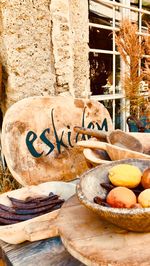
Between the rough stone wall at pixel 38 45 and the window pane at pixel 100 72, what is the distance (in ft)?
1.17

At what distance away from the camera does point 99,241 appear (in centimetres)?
60

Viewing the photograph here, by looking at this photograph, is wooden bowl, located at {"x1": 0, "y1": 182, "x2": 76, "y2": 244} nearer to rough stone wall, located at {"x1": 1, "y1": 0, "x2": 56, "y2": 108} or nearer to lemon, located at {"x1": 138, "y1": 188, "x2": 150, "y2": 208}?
lemon, located at {"x1": 138, "y1": 188, "x2": 150, "y2": 208}

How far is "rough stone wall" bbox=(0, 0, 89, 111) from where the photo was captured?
1.38 metres

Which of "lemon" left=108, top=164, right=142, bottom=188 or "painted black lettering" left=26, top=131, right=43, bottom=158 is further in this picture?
"painted black lettering" left=26, top=131, right=43, bottom=158

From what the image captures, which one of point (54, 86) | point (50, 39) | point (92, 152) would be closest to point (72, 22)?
point (50, 39)

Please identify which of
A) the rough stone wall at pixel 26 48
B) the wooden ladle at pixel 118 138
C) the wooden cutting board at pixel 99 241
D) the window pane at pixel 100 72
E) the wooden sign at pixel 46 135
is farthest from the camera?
the window pane at pixel 100 72

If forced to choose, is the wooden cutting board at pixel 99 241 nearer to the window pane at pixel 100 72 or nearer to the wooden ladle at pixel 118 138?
the wooden ladle at pixel 118 138

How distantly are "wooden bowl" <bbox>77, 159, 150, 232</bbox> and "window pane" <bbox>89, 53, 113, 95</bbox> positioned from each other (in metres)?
1.38

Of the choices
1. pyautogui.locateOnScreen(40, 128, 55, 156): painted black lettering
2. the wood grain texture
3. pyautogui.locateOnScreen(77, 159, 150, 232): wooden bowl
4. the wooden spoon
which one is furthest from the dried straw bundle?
pyautogui.locateOnScreen(77, 159, 150, 232): wooden bowl

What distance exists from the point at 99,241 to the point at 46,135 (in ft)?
2.50

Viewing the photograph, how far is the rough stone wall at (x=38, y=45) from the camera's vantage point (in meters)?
1.38

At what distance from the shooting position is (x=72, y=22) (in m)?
1.67

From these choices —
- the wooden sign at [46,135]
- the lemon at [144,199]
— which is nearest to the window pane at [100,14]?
the wooden sign at [46,135]

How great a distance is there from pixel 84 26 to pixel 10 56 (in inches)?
24.0
